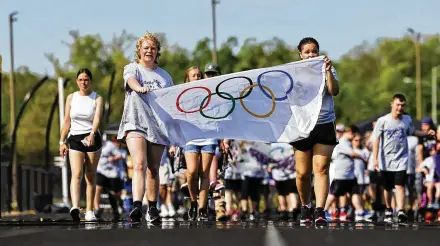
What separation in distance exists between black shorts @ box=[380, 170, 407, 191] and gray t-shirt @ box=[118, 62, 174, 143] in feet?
18.9

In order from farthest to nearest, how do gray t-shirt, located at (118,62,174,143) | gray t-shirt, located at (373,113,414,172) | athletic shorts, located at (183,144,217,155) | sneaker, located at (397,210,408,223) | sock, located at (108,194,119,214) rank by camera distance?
1. sock, located at (108,194,119,214)
2. gray t-shirt, located at (373,113,414,172)
3. sneaker, located at (397,210,408,223)
4. athletic shorts, located at (183,144,217,155)
5. gray t-shirt, located at (118,62,174,143)

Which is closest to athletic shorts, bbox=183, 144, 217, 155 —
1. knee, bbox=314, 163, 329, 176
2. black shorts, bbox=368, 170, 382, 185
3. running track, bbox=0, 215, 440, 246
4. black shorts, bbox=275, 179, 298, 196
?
knee, bbox=314, 163, 329, 176

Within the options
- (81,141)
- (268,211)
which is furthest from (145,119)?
(268,211)

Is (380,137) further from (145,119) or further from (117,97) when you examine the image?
(117,97)

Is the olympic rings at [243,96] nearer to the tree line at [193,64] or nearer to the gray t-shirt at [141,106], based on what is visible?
the gray t-shirt at [141,106]

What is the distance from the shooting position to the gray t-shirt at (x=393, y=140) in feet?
60.8

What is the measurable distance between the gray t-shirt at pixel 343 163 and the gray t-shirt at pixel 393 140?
470cm

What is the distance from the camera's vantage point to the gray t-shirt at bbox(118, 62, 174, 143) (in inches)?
526

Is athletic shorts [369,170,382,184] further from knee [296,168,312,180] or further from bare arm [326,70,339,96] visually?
bare arm [326,70,339,96]

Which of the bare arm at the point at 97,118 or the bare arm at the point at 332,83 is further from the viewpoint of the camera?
the bare arm at the point at 97,118

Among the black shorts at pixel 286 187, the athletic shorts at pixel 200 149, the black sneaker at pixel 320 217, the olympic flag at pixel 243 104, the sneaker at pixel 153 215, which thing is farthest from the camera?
the black shorts at pixel 286 187

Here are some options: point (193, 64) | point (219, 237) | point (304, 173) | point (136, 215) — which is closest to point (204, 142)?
point (136, 215)

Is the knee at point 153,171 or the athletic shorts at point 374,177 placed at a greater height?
the knee at point 153,171

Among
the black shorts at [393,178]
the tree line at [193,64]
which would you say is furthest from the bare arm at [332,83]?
the tree line at [193,64]
